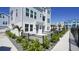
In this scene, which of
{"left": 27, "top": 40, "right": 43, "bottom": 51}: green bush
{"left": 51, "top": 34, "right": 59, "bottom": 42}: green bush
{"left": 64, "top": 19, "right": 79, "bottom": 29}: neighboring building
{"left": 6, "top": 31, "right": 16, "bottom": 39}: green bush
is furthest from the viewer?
{"left": 51, "top": 34, "right": 59, "bottom": 42}: green bush

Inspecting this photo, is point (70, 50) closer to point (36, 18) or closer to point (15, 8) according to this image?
point (36, 18)

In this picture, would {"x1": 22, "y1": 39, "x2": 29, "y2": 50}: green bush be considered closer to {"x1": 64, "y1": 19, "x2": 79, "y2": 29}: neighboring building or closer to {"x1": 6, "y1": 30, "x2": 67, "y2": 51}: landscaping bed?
{"x1": 6, "y1": 30, "x2": 67, "y2": 51}: landscaping bed

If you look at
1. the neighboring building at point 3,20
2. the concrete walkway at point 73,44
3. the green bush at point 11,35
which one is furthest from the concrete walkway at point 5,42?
the concrete walkway at point 73,44

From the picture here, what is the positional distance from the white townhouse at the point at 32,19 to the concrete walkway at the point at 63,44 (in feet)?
1.83

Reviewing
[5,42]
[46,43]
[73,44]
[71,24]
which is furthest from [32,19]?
[73,44]

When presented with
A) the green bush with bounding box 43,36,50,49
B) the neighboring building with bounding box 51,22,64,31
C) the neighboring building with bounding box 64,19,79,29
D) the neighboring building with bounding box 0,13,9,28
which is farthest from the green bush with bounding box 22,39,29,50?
the neighboring building with bounding box 64,19,79,29

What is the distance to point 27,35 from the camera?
5250mm

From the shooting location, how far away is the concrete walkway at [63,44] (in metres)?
5.08

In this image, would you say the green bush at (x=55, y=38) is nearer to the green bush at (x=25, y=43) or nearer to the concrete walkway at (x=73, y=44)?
the concrete walkway at (x=73, y=44)

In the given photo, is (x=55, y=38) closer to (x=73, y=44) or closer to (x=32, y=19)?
(x=73, y=44)

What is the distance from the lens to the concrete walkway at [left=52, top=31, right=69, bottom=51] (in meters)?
5.08

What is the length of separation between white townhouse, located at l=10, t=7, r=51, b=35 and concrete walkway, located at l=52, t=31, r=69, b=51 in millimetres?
558

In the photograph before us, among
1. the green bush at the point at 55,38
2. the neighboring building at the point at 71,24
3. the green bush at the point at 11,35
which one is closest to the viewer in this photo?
the neighboring building at the point at 71,24
